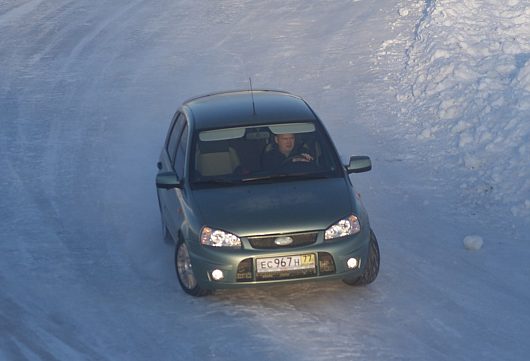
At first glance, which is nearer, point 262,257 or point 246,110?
point 262,257

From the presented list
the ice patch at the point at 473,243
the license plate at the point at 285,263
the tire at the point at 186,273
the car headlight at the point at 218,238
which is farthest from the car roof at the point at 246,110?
the ice patch at the point at 473,243

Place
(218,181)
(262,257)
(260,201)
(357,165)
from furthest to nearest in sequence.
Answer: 1. (357,165)
2. (218,181)
3. (260,201)
4. (262,257)

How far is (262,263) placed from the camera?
906 cm

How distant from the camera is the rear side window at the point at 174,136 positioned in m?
11.1

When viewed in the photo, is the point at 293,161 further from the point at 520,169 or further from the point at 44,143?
the point at 44,143

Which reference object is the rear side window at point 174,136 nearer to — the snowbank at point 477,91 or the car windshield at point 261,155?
the car windshield at point 261,155

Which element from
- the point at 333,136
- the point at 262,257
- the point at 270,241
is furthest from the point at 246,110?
the point at 333,136

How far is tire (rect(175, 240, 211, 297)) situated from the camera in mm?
9531

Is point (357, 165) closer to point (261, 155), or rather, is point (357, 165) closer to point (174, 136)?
point (261, 155)

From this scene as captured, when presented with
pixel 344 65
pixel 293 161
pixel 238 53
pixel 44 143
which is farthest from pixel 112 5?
pixel 293 161

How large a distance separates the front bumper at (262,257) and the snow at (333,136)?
306 mm

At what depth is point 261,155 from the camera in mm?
10094

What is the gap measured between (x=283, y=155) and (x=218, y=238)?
50.8 inches

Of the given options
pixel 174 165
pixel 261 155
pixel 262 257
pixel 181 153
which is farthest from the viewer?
pixel 174 165
